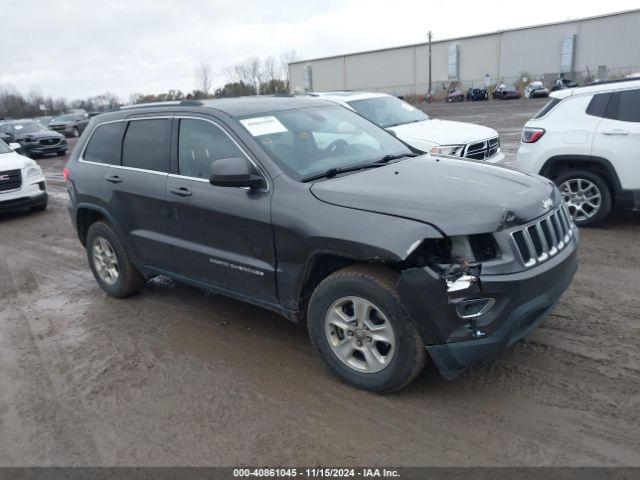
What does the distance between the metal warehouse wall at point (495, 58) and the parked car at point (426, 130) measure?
57.9 m

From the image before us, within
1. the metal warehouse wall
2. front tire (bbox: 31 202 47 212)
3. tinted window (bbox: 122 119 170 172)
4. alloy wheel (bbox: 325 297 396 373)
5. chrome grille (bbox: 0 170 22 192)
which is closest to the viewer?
alloy wheel (bbox: 325 297 396 373)

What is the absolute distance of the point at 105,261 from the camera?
565 cm

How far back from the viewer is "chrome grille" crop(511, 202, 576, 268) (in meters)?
3.21

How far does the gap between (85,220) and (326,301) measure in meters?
3.48

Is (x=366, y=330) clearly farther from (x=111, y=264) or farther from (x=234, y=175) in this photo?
(x=111, y=264)

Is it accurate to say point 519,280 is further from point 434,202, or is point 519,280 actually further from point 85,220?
point 85,220

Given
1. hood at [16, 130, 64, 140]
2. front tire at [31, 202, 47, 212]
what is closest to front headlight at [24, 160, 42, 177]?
front tire at [31, 202, 47, 212]

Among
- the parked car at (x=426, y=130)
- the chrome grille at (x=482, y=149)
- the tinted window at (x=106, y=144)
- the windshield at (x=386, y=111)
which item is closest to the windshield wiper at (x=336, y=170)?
the tinted window at (x=106, y=144)

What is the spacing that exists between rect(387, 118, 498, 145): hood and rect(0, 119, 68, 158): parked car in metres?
17.6

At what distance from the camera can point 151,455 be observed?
3.13 metres

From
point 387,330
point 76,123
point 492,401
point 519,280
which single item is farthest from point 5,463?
point 76,123

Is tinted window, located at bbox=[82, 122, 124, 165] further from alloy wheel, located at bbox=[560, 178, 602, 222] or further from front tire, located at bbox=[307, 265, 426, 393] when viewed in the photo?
alloy wheel, located at bbox=[560, 178, 602, 222]

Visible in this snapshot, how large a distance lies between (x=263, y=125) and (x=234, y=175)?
69 centimetres

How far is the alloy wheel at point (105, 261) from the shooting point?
5531 millimetres
